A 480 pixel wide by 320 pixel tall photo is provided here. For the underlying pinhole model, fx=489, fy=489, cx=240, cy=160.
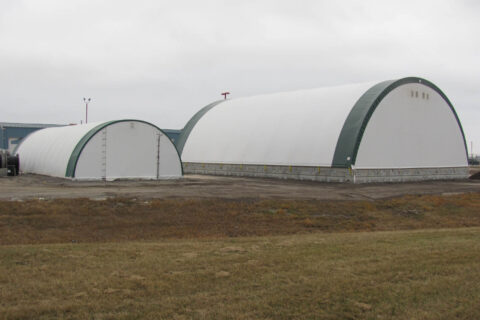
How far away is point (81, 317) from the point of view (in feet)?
21.2

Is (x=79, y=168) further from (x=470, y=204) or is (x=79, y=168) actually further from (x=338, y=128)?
(x=470, y=204)

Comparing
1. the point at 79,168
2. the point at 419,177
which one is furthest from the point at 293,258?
the point at 419,177

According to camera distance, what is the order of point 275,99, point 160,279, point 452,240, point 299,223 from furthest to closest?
point 275,99
point 299,223
point 452,240
point 160,279

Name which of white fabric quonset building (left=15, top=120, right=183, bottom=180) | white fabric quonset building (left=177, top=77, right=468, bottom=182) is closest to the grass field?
white fabric quonset building (left=15, top=120, right=183, bottom=180)

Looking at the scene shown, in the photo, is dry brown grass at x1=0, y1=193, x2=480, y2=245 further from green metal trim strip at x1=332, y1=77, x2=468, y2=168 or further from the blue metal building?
the blue metal building

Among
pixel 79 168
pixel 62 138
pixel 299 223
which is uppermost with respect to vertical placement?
pixel 62 138

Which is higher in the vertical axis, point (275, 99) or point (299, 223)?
point (275, 99)

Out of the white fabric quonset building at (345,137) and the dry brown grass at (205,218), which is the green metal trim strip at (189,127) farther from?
the dry brown grass at (205,218)

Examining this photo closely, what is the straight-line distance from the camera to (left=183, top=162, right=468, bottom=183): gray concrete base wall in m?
33.4

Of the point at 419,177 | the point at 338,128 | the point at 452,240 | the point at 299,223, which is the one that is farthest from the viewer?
the point at 419,177

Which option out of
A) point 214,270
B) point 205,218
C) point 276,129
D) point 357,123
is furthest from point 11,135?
point 214,270

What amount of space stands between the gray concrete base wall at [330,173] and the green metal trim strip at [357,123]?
0.82 meters

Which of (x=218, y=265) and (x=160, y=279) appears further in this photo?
(x=218, y=265)

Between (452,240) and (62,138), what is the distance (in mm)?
31117
